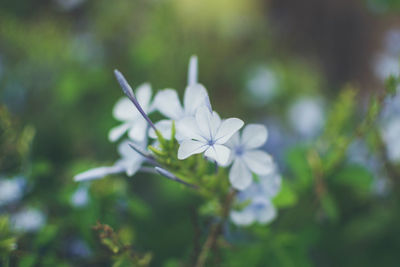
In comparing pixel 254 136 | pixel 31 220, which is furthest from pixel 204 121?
pixel 31 220

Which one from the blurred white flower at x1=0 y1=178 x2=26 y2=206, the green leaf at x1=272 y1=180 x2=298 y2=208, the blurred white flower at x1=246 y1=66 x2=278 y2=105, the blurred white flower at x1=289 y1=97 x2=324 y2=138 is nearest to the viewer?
the green leaf at x1=272 y1=180 x2=298 y2=208

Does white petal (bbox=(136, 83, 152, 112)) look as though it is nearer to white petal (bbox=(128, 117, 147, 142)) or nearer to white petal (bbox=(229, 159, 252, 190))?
Answer: white petal (bbox=(128, 117, 147, 142))

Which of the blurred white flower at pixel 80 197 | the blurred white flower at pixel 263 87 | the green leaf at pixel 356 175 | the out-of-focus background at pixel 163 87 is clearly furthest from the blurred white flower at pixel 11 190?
the blurred white flower at pixel 263 87

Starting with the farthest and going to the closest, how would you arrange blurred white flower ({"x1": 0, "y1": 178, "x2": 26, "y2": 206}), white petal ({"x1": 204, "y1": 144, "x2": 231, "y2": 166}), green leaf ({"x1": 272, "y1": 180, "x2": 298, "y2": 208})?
1. blurred white flower ({"x1": 0, "y1": 178, "x2": 26, "y2": 206})
2. green leaf ({"x1": 272, "y1": 180, "x2": 298, "y2": 208})
3. white petal ({"x1": 204, "y1": 144, "x2": 231, "y2": 166})

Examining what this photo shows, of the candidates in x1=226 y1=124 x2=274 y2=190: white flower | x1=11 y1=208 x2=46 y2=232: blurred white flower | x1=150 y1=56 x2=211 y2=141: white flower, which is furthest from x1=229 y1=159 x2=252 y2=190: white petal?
x1=11 y1=208 x2=46 y2=232: blurred white flower

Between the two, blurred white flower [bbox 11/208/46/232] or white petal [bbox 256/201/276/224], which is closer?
white petal [bbox 256/201/276/224]

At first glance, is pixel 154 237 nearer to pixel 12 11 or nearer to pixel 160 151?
pixel 160 151

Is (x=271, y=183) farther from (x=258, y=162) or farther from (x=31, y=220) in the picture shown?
(x=31, y=220)
